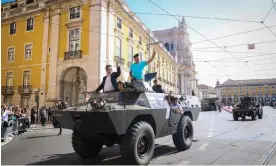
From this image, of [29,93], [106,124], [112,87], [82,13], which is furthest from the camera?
[29,93]

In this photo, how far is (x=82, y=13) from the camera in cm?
2255

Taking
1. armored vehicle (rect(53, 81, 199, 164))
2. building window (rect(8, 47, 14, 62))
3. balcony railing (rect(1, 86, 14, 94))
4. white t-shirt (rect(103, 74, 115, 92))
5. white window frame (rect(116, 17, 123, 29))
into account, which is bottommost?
armored vehicle (rect(53, 81, 199, 164))

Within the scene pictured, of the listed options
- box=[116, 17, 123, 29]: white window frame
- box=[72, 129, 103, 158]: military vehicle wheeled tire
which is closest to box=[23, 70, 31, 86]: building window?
box=[116, 17, 123, 29]: white window frame

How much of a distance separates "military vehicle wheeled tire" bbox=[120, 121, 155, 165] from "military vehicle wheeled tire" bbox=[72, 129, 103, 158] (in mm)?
1318

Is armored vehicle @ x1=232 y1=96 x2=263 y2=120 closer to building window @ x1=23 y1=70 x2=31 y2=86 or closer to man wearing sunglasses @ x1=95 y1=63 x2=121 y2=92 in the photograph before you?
man wearing sunglasses @ x1=95 y1=63 x2=121 y2=92

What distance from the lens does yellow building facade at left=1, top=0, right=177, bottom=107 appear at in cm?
2167

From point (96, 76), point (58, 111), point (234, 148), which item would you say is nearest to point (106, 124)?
point (58, 111)

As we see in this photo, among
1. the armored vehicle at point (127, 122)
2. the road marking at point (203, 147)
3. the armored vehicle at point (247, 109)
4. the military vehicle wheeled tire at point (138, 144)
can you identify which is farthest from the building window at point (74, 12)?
the military vehicle wheeled tire at point (138, 144)

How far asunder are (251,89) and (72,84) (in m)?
119

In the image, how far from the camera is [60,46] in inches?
927

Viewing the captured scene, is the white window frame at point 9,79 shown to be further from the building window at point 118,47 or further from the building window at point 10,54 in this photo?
the building window at point 118,47

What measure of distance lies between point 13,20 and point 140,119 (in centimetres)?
2683

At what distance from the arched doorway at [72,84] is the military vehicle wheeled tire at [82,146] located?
1751 centimetres

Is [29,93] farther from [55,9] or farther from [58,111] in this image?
[58,111]
